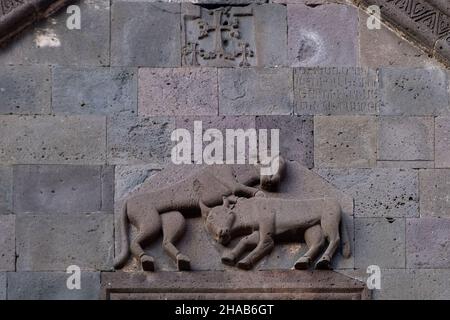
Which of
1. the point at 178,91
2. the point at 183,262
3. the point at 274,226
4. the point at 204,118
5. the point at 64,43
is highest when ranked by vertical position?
the point at 64,43

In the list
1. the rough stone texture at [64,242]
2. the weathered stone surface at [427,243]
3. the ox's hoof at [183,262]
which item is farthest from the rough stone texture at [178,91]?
the weathered stone surface at [427,243]

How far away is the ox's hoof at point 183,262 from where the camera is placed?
44.8 feet

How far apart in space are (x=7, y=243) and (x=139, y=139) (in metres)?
1.19

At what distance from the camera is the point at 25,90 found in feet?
46.8

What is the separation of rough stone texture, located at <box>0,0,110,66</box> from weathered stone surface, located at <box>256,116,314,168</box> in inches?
49.7

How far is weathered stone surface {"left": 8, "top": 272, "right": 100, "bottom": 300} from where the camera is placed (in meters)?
13.6

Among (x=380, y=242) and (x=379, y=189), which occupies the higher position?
(x=379, y=189)

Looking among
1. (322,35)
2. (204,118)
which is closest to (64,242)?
(204,118)

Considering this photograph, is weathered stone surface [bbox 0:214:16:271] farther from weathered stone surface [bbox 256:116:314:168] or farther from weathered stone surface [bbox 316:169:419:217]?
weathered stone surface [bbox 316:169:419:217]

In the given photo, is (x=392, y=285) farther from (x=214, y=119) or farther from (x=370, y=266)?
(x=214, y=119)

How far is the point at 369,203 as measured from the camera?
13992mm

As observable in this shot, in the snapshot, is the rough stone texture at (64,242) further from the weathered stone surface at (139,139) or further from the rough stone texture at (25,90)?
the rough stone texture at (25,90)

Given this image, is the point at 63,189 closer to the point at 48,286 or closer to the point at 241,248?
the point at 48,286
